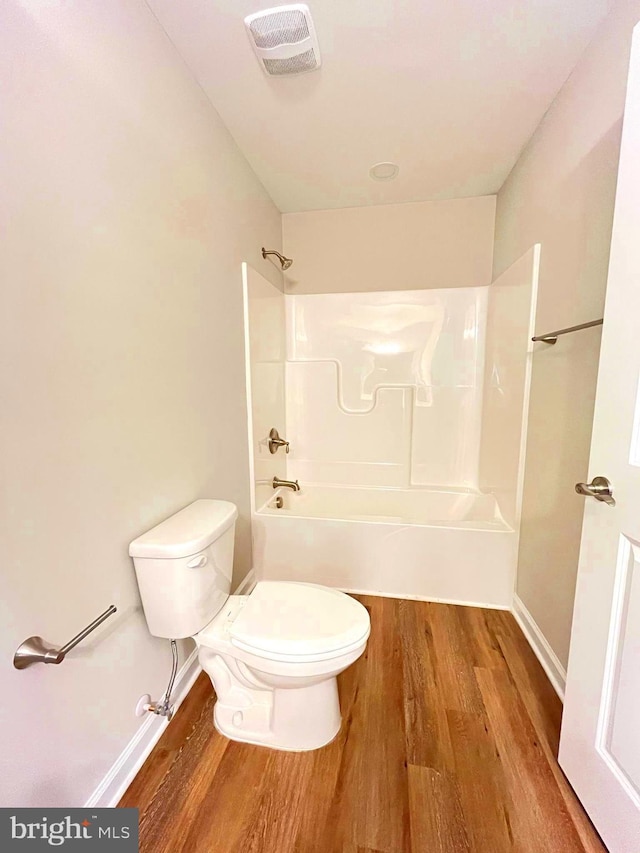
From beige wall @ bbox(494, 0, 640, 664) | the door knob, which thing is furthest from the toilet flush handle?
beige wall @ bbox(494, 0, 640, 664)

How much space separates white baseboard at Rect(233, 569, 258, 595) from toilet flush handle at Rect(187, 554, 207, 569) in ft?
2.90

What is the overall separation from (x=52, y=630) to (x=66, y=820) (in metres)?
0.44

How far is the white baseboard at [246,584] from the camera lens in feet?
6.27

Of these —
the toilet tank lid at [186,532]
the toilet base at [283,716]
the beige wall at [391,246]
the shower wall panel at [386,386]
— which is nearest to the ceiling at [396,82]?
the beige wall at [391,246]

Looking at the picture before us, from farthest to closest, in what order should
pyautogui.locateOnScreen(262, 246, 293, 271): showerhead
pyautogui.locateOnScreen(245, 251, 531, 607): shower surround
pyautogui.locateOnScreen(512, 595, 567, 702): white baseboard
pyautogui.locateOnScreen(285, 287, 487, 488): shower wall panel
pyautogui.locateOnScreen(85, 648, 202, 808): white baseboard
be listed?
pyautogui.locateOnScreen(285, 287, 487, 488): shower wall panel → pyautogui.locateOnScreen(262, 246, 293, 271): showerhead → pyautogui.locateOnScreen(245, 251, 531, 607): shower surround → pyautogui.locateOnScreen(512, 595, 567, 702): white baseboard → pyautogui.locateOnScreen(85, 648, 202, 808): white baseboard

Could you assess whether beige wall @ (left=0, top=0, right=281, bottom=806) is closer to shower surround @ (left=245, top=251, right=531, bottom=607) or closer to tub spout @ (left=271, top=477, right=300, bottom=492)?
shower surround @ (left=245, top=251, right=531, bottom=607)

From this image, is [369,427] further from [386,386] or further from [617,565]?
[617,565]

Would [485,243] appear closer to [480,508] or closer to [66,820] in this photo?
[480,508]

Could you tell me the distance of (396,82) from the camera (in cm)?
137

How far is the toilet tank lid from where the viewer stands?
1.04 m

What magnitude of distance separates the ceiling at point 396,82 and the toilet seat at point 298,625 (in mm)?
1926

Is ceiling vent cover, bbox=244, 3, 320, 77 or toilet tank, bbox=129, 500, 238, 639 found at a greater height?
ceiling vent cover, bbox=244, 3, 320, 77

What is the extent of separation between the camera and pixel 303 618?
1.17 metres

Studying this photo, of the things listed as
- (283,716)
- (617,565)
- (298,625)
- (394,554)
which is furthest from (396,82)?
(283,716)
